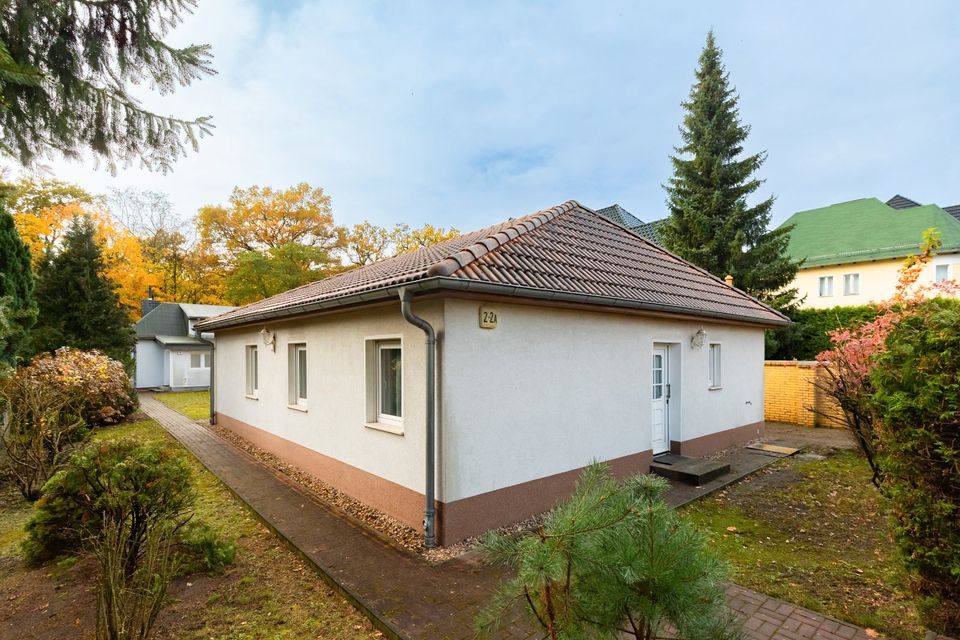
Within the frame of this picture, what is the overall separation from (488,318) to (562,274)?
1689 millimetres

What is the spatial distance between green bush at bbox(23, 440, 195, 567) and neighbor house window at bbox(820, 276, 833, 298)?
98.8ft

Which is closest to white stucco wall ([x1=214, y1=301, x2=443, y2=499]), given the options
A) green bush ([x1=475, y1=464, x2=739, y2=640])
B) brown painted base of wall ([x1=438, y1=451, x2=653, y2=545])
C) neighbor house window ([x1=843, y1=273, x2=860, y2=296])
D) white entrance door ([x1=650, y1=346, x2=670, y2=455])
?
brown painted base of wall ([x1=438, y1=451, x2=653, y2=545])

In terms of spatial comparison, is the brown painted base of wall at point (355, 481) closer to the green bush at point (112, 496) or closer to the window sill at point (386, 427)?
the window sill at point (386, 427)

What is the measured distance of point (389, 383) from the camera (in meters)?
6.20

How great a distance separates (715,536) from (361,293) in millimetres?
5236

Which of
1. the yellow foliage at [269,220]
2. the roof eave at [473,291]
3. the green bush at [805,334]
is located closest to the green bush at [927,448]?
the roof eave at [473,291]

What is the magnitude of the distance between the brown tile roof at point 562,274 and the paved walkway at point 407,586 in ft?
9.47

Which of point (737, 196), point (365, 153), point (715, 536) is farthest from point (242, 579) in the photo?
point (737, 196)

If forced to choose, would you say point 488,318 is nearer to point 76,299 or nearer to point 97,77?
point 97,77

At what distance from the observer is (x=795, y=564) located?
4695 millimetres

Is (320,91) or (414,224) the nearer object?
(320,91)

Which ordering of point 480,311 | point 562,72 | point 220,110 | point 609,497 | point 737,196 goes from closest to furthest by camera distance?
point 609,497, point 220,110, point 480,311, point 562,72, point 737,196

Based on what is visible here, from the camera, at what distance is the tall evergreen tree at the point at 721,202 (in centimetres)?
1739

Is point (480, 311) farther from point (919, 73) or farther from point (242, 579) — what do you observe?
point (919, 73)
